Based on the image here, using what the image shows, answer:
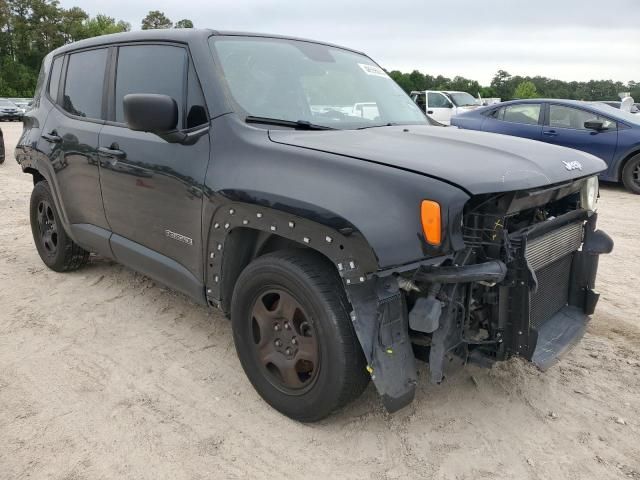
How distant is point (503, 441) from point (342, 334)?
966 millimetres

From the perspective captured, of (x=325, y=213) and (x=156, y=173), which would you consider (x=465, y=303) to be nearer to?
(x=325, y=213)

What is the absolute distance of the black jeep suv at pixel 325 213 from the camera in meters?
2.29

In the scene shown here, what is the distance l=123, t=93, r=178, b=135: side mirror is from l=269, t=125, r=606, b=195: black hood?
589 mm

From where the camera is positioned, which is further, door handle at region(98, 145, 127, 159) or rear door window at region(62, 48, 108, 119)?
rear door window at region(62, 48, 108, 119)

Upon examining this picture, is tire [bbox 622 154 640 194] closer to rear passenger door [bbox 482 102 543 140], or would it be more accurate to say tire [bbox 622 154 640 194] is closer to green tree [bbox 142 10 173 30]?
rear passenger door [bbox 482 102 543 140]

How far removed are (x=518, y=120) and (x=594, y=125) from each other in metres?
1.38

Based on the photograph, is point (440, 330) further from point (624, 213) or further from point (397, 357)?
point (624, 213)

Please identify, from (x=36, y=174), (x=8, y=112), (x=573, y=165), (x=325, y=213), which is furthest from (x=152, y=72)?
(x=8, y=112)

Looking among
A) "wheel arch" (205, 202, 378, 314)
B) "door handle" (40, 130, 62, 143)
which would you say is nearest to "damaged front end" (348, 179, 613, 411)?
"wheel arch" (205, 202, 378, 314)

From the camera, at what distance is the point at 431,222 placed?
85.9 inches

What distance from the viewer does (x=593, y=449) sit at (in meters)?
2.59

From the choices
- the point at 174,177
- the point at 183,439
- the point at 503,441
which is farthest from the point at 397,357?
the point at 174,177

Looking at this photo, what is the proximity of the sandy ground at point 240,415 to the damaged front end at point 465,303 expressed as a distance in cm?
39

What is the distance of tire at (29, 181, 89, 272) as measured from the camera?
184 inches
